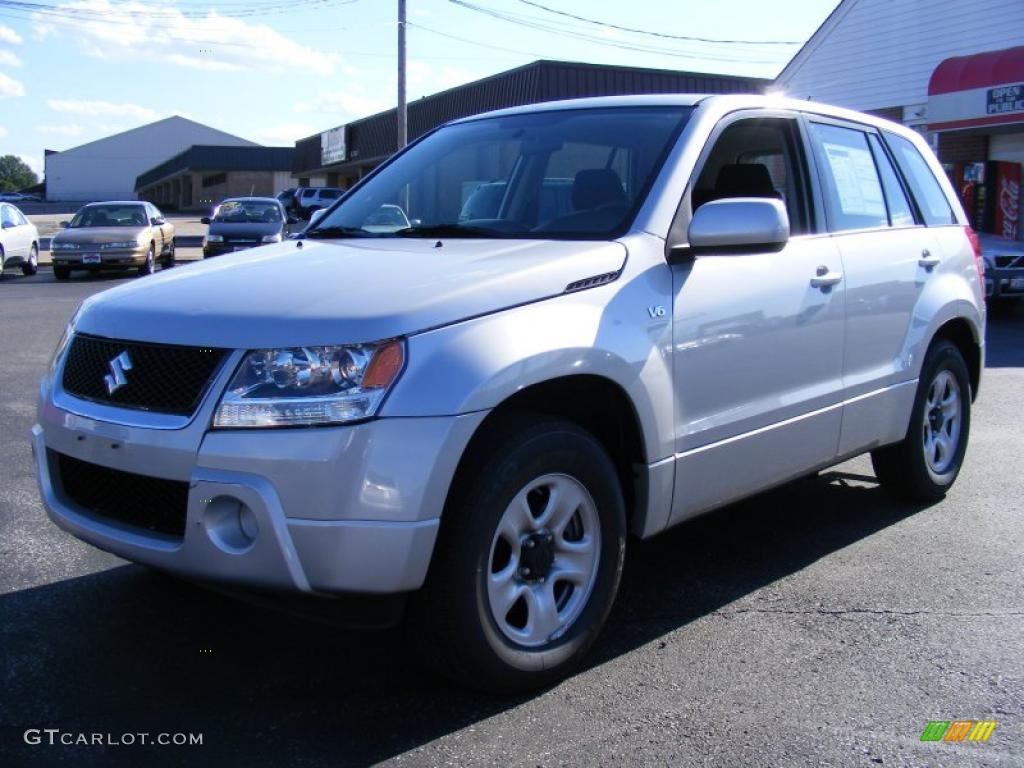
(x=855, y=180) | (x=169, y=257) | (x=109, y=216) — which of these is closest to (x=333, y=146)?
(x=169, y=257)

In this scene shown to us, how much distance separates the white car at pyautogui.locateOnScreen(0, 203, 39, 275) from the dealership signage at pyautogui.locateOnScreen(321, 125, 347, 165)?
2548 centimetres

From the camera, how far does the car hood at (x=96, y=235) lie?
21.1 metres

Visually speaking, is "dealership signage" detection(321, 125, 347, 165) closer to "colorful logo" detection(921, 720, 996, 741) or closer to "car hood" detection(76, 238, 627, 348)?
"car hood" detection(76, 238, 627, 348)

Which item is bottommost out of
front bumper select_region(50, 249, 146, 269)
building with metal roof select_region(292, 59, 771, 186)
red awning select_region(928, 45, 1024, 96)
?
front bumper select_region(50, 249, 146, 269)

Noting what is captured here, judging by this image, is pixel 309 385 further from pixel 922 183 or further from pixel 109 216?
pixel 109 216

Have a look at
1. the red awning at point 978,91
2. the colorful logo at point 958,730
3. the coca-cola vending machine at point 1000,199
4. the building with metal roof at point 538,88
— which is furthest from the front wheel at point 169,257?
the colorful logo at point 958,730

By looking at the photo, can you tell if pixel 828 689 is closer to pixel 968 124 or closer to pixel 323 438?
pixel 323 438

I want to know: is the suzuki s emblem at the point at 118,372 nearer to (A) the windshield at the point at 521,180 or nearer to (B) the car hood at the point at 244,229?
(A) the windshield at the point at 521,180

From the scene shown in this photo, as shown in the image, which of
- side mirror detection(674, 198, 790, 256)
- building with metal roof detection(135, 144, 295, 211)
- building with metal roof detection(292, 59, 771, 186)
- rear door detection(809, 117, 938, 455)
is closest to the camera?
side mirror detection(674, 198, 790, 256)

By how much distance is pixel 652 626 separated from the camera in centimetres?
396

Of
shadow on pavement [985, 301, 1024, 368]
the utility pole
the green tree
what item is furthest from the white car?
the green tree

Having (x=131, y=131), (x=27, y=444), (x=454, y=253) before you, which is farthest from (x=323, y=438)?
(x=131, y=131)

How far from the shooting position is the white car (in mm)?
21172

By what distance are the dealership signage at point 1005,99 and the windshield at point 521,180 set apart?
56.2 feet
